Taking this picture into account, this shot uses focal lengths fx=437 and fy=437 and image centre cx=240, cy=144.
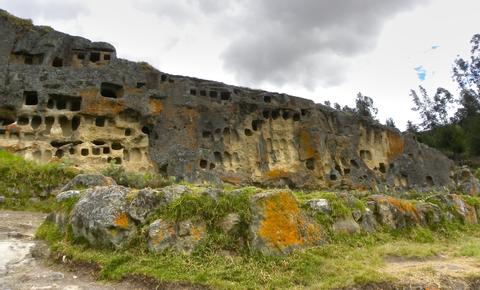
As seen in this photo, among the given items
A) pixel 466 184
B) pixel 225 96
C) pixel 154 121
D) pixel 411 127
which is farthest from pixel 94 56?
pixel 411 127

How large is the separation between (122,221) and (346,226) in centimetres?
404

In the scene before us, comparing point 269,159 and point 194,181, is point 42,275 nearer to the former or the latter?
point 194,181

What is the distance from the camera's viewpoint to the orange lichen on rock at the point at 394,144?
35.7 meters

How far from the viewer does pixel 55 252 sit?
7.24m

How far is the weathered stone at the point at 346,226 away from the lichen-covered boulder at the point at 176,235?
8.33 feet

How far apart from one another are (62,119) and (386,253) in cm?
2265

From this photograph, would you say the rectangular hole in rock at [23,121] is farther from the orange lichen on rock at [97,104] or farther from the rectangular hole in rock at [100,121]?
the rectangular hole in rock at [100,121]

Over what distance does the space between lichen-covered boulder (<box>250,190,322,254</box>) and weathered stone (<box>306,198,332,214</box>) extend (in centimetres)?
39

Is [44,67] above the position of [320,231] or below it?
above

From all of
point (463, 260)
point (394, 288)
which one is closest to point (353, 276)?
point (394, 288)

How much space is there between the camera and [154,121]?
1069 inches

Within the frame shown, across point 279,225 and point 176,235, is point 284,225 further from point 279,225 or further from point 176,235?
point 176,235

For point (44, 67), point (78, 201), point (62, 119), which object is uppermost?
point (44, 67)

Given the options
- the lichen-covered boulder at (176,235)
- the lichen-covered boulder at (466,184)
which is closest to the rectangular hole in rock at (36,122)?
the lichen-covered boulder at (176,235)
